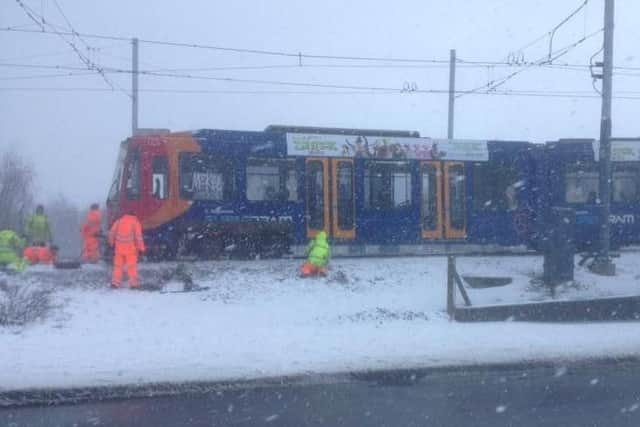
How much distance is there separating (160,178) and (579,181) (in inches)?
469

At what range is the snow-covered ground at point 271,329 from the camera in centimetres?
1037

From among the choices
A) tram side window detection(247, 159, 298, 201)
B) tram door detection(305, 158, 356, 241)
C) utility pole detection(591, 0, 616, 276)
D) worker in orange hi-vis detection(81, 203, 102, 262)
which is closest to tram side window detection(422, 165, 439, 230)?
tram door detection(305, 158, 356, 241)

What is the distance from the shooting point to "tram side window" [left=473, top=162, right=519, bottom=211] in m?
23.3

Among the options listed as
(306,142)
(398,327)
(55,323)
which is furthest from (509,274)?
(55,323)

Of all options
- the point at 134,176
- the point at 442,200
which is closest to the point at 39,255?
the point at 134,176

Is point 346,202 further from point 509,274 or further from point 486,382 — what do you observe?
point 486,382

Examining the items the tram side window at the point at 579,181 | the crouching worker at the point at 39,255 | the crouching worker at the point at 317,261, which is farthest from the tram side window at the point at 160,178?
the tram side window at the point at 579,181

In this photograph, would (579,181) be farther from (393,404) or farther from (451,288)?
(393,404)

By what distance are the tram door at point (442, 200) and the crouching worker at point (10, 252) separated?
10.5 m

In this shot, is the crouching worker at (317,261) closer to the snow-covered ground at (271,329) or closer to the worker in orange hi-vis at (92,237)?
the snow-covered ground at (271,329)

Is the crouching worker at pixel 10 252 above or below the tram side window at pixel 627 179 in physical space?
below

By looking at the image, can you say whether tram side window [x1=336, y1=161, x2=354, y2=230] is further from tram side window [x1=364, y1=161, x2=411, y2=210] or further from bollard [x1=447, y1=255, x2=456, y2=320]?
bollard [x1=447, y1=255, x2=456, y2=320]

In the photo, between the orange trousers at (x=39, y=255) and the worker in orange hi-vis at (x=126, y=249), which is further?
the orange trousers at (x=39, y=255)

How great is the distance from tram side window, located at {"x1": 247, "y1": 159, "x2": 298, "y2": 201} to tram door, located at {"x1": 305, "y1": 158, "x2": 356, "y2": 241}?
42cm
